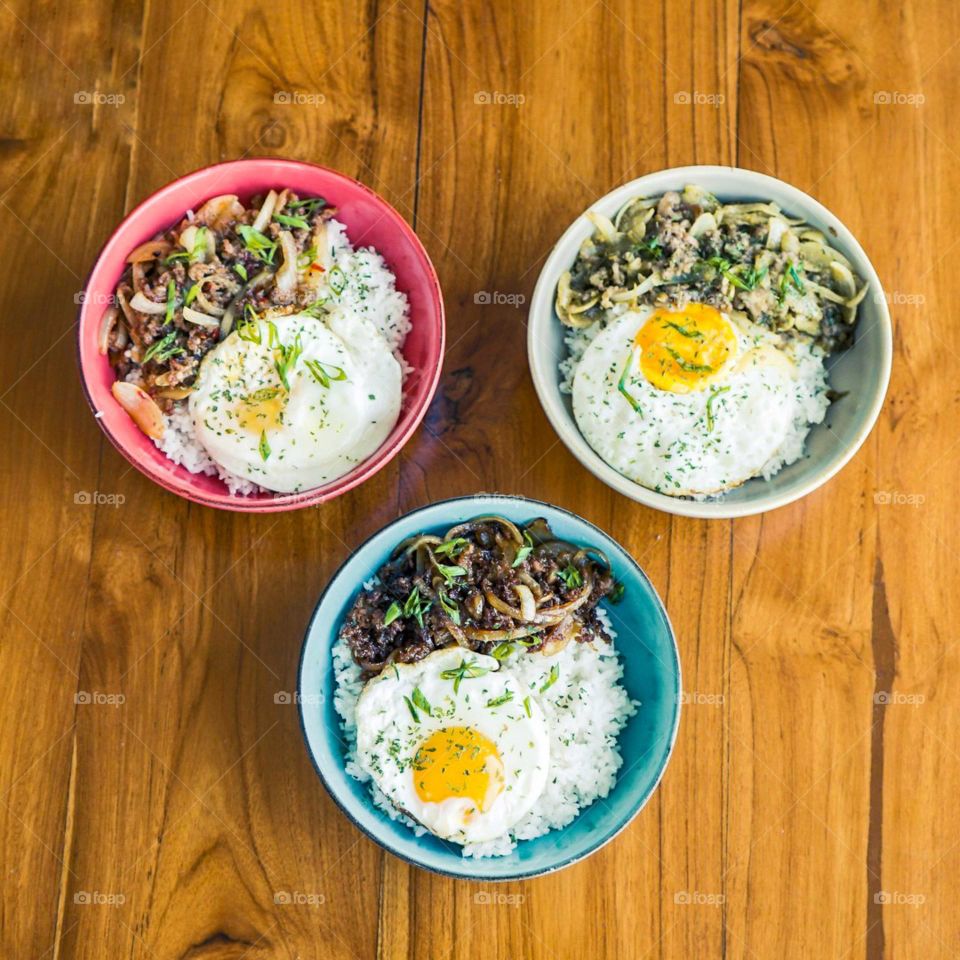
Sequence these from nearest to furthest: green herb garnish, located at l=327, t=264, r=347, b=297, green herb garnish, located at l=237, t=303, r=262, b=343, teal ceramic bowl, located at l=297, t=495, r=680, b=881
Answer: teal ceramic bowl, located at l=297, t=495, r=680, b=881 → green herb garnish, located at l=237, t=303, r=262, b=343 → green herb garnish, located at l=327, t=264, r=347, b=297

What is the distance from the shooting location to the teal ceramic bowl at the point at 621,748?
256 cm

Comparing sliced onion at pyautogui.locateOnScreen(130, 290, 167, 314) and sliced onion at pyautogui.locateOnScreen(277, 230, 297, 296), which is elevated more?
sliced onion at pyautogui.locateOnScreen(277, 230, 297, 296)

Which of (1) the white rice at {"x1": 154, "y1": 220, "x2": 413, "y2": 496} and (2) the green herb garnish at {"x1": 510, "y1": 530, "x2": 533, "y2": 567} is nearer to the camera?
(2) the green herb garnish at {"x1": 510, "y1": 530, "x2": 533, "y2": 567}

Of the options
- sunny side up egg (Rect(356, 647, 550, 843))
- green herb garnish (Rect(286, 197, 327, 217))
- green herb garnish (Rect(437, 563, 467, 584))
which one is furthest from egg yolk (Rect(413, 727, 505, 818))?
green herb garnish (Rect(286, 197, 327, 217))

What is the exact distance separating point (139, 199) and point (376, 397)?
983 mm

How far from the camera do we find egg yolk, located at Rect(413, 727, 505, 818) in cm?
261

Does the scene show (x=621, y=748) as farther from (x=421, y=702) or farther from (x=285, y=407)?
(x=285, y=407)

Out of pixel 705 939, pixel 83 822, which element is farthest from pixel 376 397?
pixel 705 939

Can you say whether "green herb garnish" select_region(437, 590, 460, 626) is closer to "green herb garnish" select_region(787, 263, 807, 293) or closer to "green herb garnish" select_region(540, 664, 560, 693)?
"green herb garnish" select_region(540, 664, 560, 693)

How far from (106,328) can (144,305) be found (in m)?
0.12

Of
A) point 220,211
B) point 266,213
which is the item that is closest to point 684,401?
point 266,213

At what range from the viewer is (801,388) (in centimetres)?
290

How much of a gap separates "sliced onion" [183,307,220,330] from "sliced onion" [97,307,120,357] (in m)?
0.19

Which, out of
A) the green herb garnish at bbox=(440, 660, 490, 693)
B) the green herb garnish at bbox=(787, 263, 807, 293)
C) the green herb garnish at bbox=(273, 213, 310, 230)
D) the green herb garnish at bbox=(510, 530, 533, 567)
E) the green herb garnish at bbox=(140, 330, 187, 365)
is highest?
the green herb garnish at bbox=(273, 213, 310, 230)
